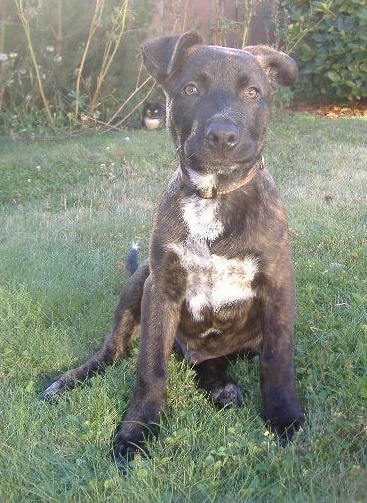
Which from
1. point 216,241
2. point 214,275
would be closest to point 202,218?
point 216,241

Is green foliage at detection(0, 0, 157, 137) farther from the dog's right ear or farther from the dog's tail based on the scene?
the dog's right ear

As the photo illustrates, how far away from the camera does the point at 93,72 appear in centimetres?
971

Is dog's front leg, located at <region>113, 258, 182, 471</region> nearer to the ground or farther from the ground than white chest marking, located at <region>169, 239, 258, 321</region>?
nearer to the ground

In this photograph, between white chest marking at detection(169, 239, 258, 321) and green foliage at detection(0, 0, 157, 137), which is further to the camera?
green foliage at detection(0, 0, 157, 137)

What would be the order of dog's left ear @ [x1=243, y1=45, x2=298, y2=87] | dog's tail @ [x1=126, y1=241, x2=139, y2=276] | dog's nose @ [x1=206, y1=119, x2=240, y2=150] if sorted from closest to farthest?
dog's nose @ [x1=206, y1=119, x2=240, y2=150], dog's left ear @ [x1=243, y1=45, x2=298, y2=87], dog's tail @ [x1=126, y1=241, x2=139, y2=276]

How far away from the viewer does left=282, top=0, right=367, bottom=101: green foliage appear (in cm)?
1040

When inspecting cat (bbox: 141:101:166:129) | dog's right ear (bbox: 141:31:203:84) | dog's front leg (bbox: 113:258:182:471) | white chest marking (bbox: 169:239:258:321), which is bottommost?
cat (bbox: 141:101:166:129)

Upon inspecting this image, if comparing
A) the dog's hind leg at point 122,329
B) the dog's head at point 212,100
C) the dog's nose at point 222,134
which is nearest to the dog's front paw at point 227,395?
the dog's hind leg at point 122,329

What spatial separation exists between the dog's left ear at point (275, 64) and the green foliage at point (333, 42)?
7.10m

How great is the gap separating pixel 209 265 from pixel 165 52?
3.20ft

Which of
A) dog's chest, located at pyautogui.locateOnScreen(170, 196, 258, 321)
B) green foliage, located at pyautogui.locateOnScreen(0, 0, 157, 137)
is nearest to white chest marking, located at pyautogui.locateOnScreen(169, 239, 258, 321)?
dog's chest, located at pyautogui.locateOnScreen(170, 196, 258, 321)

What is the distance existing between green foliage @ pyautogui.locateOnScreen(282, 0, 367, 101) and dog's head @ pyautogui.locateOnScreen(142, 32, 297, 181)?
7406 mm

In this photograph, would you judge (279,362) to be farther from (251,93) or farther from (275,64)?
(275,64)

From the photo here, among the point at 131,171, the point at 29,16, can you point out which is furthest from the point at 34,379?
the point at 29,16
